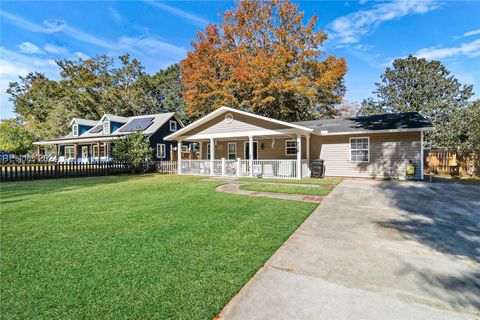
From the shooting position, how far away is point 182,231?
437 centimetres

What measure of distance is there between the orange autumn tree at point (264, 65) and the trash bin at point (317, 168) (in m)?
10.5

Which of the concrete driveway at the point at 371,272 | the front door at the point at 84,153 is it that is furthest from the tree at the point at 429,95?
the front door at the point at 84,153

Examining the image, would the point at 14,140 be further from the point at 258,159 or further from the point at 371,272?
the point at 371,272

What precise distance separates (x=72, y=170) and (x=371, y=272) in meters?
17.5

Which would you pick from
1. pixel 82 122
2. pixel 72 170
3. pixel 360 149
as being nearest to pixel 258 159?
pixel 360 149

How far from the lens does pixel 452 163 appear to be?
15.0 metres

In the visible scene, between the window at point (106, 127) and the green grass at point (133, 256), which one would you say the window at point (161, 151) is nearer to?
the window at point (106, 127)

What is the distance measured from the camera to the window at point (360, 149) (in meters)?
13.2

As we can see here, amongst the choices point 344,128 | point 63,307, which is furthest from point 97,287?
point 344,128

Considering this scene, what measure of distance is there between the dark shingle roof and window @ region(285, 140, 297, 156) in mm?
1813

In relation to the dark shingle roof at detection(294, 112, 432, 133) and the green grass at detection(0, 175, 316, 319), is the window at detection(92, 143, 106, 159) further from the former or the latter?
the dark shingle roof at detection(294, 112, 432, 133)

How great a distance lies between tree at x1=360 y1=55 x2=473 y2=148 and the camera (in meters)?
24.9

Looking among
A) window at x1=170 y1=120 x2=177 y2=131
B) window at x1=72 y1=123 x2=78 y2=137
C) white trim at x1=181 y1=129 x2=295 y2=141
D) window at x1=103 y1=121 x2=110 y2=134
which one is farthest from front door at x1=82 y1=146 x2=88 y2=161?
white trim at x1=181 y1=129 x2=295 y2=141

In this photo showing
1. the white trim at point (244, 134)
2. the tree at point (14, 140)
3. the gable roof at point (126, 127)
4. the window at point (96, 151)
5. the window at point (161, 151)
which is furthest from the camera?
the tree at point (14, 140)
